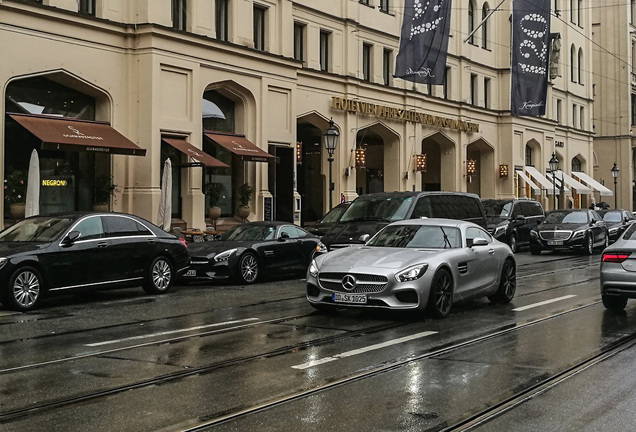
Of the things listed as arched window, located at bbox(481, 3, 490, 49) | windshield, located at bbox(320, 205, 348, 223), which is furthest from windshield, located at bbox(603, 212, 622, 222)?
arched window, located at bbox(481, 3, 490, 49)

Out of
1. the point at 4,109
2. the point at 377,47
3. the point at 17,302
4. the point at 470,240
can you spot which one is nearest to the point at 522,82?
the point at 377,47

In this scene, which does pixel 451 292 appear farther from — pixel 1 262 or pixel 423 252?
pixel 1 262

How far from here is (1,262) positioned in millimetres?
12555

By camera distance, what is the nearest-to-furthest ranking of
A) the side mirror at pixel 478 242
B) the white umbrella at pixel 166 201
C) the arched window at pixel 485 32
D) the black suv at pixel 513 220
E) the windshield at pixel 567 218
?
the side mirror at pixel 478 242
the white umbrella at pixel 166 201
the black suv at pixel 513 220
the windshield at pixel 567 218
the arched window at pixel 485 32

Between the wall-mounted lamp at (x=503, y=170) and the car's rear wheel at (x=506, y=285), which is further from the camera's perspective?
the wall-mounted lamp at (x=503, y=170)

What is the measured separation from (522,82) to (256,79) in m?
13.8

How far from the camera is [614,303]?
12.5 m

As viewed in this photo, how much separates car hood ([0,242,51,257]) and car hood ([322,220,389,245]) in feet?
23.2

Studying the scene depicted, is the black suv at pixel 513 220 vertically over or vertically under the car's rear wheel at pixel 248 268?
over

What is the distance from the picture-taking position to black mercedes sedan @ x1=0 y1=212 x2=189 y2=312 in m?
12.9

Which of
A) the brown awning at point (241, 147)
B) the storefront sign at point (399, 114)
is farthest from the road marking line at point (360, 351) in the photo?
the storefront sign at point (399, 114)

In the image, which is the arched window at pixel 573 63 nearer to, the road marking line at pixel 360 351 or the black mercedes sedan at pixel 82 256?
the black mercedes sedan at pixel 82 256

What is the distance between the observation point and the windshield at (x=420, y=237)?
1238 cm

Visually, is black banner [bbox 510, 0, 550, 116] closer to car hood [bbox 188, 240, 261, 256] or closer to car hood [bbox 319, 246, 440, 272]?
car hood [bbox 188, 240, 261, 256]
